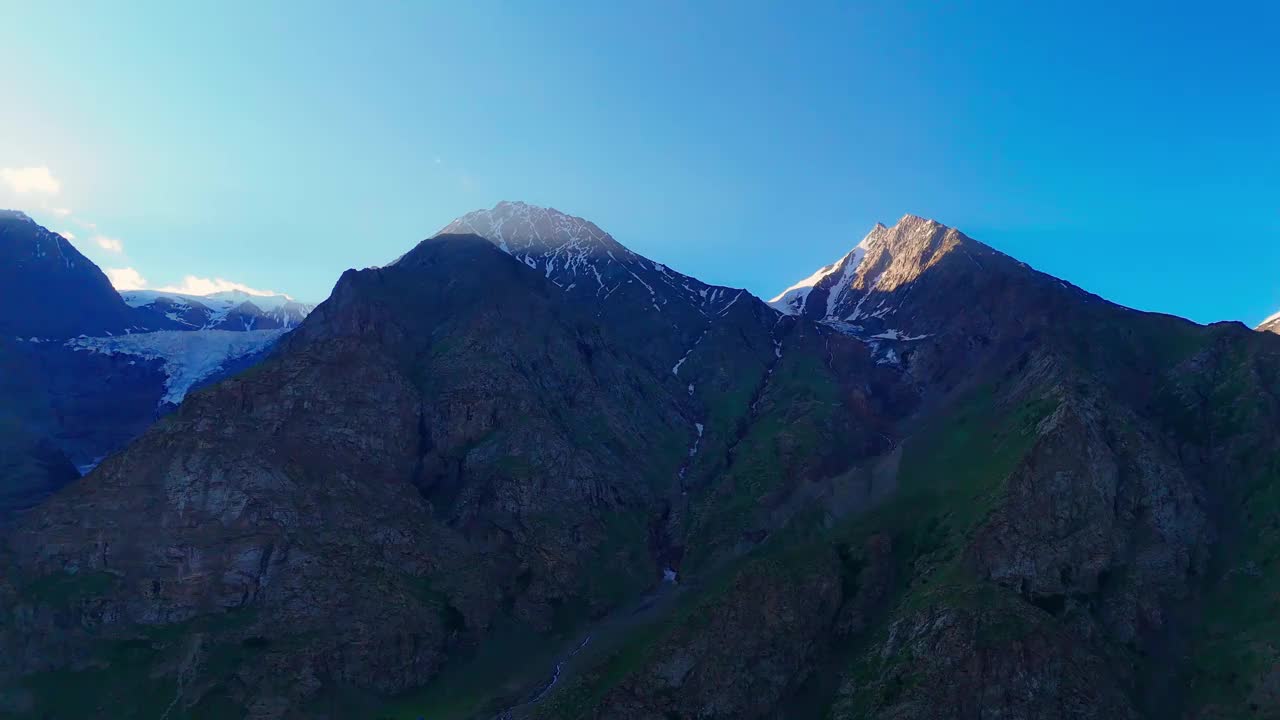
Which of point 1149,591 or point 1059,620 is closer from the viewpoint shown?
point 1059,620

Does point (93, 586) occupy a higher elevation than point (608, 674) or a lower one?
lower

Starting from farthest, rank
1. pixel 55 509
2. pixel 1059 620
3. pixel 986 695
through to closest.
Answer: pixel 55 509 → pixel 1059 620 → pixel 986 695

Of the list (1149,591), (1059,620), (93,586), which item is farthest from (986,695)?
(93,586)

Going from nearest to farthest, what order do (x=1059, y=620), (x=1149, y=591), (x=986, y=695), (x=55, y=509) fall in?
(x=986, y=695) → (x=1059, y=620) → (x=1149, y=591) → (x=55, y=509)

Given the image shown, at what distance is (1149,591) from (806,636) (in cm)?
8291

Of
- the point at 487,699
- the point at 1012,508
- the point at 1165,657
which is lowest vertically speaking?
the point at 487,699

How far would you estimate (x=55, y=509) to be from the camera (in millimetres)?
198625

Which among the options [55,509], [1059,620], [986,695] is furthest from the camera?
[55,509]

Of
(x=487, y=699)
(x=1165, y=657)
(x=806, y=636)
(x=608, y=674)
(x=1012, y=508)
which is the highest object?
(x=1012, y=508)

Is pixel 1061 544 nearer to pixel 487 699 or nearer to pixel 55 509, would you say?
pixel 487 699

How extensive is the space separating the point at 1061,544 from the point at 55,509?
25456cm

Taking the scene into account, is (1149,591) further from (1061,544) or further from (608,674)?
(608,674)

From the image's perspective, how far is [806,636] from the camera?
189 m

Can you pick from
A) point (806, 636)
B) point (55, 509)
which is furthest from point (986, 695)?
point (55, 509)
